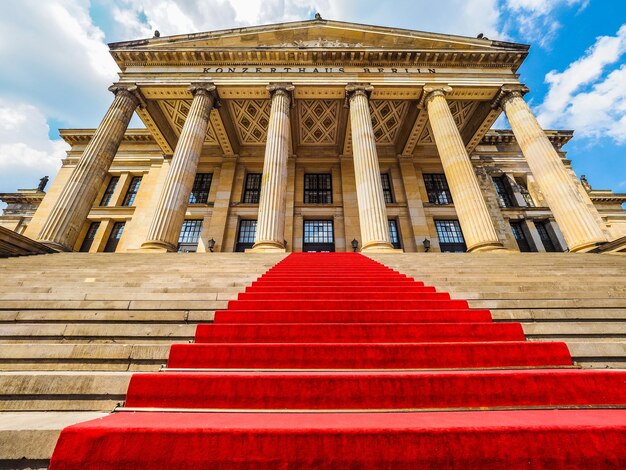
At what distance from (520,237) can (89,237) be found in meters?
28.1

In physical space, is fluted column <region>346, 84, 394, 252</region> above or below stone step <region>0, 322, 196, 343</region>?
above

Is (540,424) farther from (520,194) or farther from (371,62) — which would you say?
(520,194)

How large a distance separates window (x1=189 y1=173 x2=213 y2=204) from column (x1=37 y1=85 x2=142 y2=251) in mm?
5825

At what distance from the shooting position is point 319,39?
14672 mm

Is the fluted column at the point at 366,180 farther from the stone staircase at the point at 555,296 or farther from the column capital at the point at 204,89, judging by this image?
the column capital at the point at 204,89

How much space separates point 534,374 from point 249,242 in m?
15.8

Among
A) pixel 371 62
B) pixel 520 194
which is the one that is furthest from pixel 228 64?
pixel 520 194

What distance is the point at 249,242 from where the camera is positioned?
16.6 m

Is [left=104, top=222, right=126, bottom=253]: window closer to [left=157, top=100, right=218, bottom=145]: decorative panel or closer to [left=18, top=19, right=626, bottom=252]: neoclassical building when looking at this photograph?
[left=18, top=19, right=626, bottom=252]: neoclassical building

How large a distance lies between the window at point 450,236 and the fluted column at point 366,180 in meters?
7.94

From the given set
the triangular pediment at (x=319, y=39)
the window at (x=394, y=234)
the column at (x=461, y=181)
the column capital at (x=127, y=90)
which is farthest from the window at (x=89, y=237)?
the column at (x=461, y=181)

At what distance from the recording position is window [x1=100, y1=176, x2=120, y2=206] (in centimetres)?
1792

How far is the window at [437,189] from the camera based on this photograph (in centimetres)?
1792

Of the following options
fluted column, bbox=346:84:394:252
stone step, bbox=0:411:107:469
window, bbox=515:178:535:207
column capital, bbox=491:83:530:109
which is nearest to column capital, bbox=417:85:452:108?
column capital, bbox=491:83:530:109
